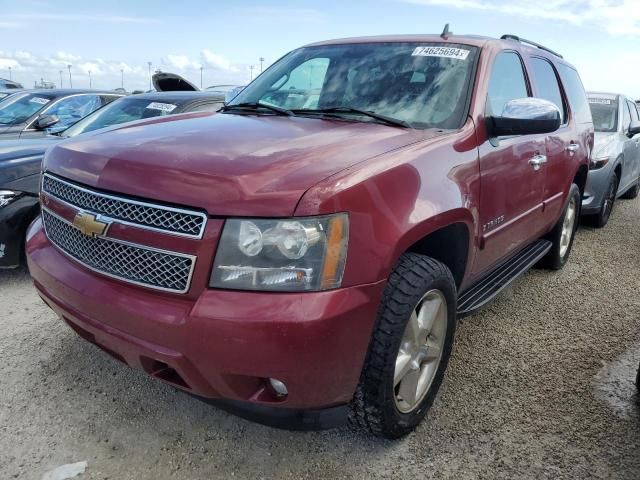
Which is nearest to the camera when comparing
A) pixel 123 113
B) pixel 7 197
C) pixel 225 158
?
pixel 225 158

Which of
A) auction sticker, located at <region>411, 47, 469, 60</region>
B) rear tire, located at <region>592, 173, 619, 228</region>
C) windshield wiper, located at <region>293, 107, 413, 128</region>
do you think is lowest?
rear tire, located at <region>592, 173, 619, 228</region>

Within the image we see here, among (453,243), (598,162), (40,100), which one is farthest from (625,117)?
(40,100)

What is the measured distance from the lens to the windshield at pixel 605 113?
6.90 metres

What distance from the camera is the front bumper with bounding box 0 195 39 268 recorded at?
3.82 m

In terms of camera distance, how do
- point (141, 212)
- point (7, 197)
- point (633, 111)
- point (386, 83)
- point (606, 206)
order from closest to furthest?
point (141, 212) < point (386, 83) < point (7, 197) < point (606, 206) < point (633, 111)

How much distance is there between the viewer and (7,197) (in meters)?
3.84

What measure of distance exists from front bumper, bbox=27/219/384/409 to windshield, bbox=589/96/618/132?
6.35 m

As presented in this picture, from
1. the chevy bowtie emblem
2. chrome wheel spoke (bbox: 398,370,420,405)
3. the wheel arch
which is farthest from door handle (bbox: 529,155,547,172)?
the chevy bowtie emblem

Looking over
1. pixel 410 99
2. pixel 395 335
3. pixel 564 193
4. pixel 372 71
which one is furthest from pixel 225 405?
pixel 564 193

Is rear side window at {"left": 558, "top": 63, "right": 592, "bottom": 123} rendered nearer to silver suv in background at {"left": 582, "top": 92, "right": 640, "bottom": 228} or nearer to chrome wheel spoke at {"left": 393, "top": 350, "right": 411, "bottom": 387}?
silver suv in background at {"left": 582, "top": 92, "right": 640, "bottom": 228}

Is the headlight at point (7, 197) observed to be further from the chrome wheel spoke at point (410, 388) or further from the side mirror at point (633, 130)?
the side mirror at point (633, 130)

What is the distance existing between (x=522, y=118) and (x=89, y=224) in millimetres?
2121

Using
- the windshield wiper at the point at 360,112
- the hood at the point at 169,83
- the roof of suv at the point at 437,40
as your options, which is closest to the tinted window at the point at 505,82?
the roof of suv at the point at 437,40

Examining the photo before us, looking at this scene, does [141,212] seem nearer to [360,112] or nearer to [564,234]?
[360,112]
